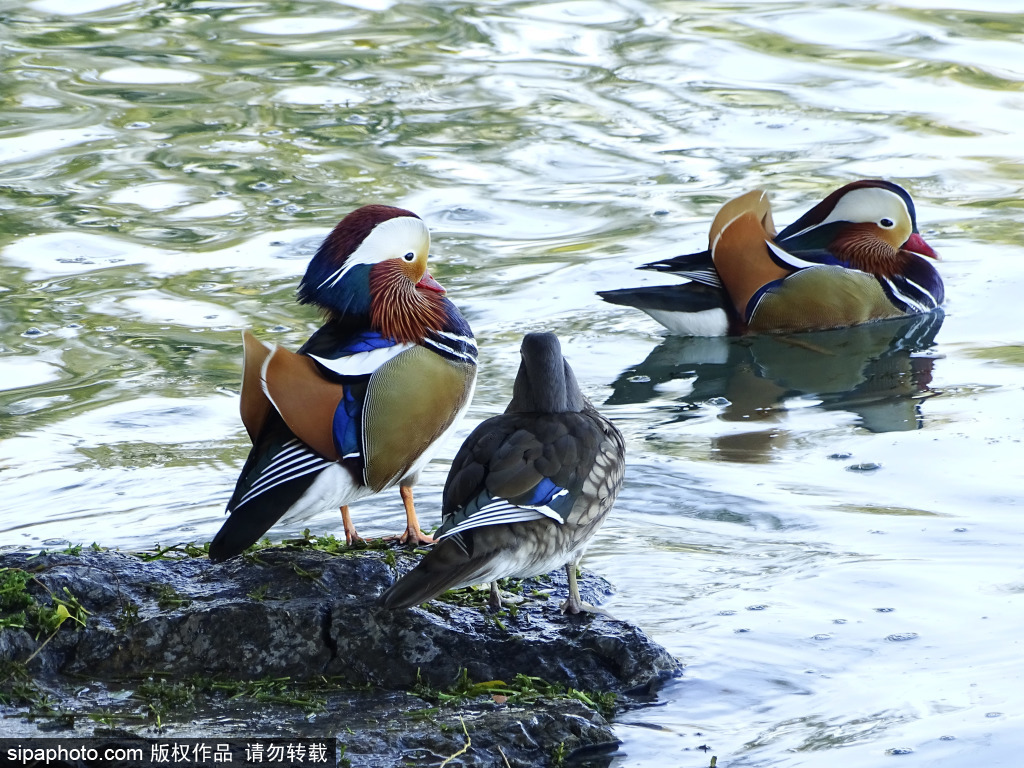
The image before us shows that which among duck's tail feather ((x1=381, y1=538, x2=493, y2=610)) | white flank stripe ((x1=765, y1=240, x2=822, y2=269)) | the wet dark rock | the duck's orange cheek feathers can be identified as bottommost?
the wet dark rock

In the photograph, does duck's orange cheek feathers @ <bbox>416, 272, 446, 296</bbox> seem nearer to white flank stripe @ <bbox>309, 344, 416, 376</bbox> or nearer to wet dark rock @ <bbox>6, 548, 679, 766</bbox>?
white flank stripe @ <bbox>309, 344, 416, 376</bbox>

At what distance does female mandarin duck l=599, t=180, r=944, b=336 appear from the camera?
8.19 metres

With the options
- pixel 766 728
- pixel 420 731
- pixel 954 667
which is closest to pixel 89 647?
pixel 420 731

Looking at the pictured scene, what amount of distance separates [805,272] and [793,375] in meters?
0.89

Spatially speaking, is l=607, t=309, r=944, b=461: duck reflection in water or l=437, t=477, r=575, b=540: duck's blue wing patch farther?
l=607, t=309, r=944, b=461: duck reflection in water

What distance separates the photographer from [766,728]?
13.6 ft

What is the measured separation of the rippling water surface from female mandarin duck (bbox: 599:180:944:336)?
0.62ft

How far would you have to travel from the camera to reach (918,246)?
864cm

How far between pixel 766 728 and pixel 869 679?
0.49m

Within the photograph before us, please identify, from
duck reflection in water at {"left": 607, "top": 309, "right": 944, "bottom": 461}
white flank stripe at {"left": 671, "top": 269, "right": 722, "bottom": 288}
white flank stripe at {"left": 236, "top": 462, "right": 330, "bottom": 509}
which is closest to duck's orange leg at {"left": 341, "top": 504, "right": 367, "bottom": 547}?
white flank stripe at {"left": 236, "top": 462, "right": 330, "bottom": 509}

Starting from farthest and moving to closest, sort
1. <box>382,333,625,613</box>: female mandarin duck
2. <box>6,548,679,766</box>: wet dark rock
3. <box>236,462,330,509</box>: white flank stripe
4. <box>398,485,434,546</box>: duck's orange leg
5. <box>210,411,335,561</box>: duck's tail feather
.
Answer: <box>398,485,434,546</box>: duck's orange leg, <box>236,462,330,509</box>: white flank stripe, <box>210,411,335,561</box>: duck's tail feather, <box>382,333,625,613</box>: female mandarin duck, <box>6,548,679,766</box>: wet dark rock

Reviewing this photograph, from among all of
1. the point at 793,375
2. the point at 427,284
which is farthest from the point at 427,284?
the point at 793,375

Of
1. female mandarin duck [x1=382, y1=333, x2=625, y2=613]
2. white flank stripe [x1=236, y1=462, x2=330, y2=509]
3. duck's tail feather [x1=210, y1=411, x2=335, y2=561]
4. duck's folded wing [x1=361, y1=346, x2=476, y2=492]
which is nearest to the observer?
female mandarin duck [x1=382, y1=333, x2=625, y2=613]

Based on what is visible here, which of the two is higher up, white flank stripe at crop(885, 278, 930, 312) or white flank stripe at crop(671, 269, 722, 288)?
white flank stripe at crop(671, 269, 722, 288)
